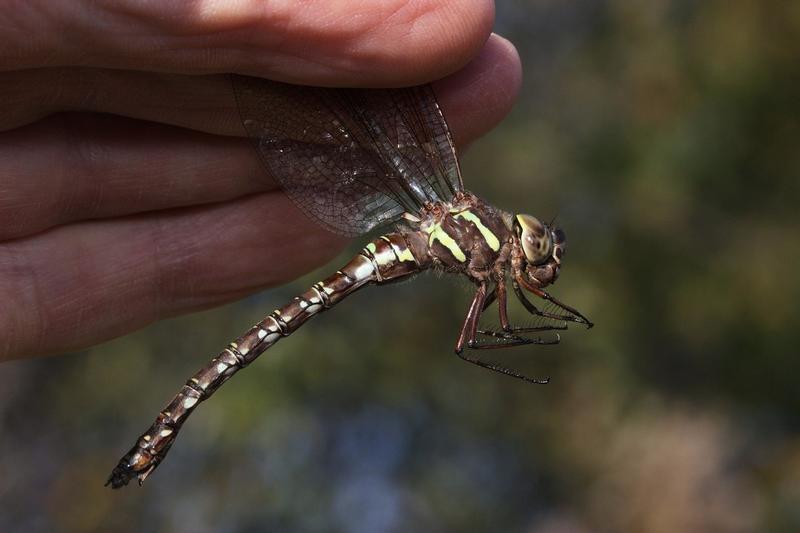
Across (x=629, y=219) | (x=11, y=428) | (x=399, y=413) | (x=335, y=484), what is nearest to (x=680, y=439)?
(x=629, y=219)

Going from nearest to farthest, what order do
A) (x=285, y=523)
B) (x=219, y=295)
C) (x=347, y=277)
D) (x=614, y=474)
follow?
(x=347, y=277) → (x=219, y=295) → (x=285, y=523) → (x=614, y=474)

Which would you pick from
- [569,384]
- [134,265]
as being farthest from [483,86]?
[569,384]

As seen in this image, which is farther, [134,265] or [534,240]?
[134,265]

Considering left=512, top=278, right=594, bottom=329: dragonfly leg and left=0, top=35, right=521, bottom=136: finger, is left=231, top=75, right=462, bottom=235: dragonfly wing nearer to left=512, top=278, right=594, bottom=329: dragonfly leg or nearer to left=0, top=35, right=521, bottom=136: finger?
left=0, top=35, right=521, bottom=136: finger

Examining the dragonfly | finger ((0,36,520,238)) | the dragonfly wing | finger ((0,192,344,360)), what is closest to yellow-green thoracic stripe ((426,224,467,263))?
the dragonfly

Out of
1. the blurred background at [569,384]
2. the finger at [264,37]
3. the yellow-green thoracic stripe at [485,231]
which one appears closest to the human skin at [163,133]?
the finger at [264,37]

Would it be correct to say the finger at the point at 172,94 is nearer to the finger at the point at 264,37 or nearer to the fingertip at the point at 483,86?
the fingertip at the point at 483,86

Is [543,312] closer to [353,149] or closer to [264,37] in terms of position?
[353,149]

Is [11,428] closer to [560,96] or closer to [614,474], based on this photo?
[614,474]
